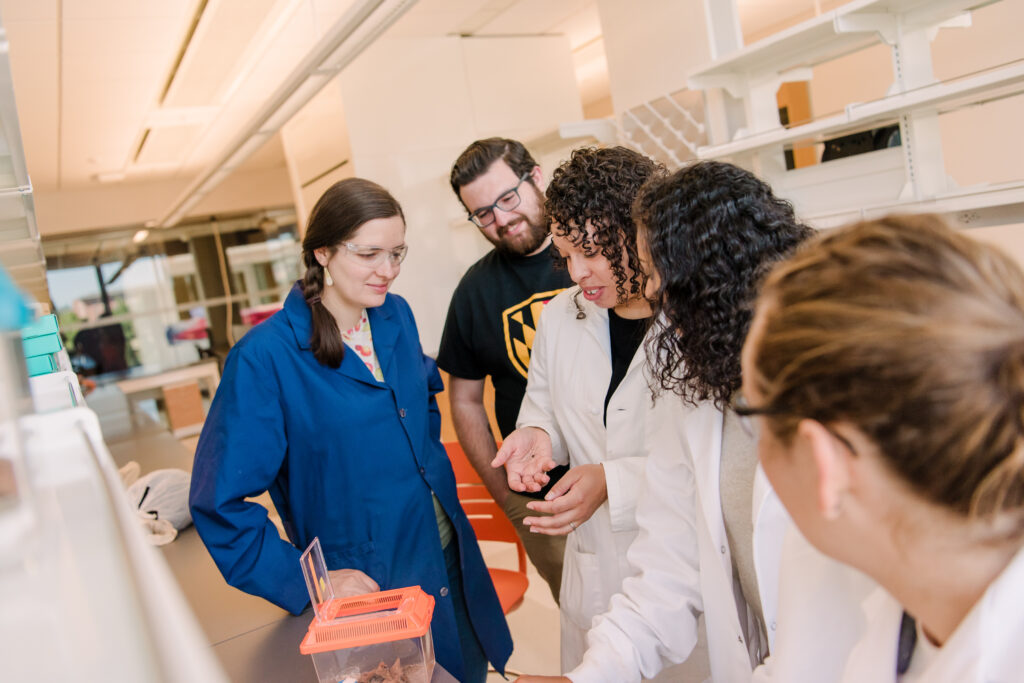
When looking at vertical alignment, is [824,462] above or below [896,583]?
above

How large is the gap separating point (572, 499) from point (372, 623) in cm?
50

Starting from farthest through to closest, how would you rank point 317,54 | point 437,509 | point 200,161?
1. point 200,161
2. point 317,54
3. point 437,509

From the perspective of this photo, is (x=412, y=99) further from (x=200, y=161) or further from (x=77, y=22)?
(x=200, y=161)

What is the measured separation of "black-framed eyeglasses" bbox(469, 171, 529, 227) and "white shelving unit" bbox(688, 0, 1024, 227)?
1150 millimetres

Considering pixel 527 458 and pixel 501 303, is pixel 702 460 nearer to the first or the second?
pixel 527 458

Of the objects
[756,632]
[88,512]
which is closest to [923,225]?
[88,512]

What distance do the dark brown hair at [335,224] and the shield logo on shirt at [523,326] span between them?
503mm

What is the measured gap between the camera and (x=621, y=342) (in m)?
1.68

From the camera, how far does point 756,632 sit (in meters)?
1.28

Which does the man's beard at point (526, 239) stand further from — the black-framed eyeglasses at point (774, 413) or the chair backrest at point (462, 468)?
the black-framed eyeglasses at point (774, 413)

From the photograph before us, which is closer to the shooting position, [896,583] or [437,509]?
[896,583]

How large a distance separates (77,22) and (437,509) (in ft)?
11.1

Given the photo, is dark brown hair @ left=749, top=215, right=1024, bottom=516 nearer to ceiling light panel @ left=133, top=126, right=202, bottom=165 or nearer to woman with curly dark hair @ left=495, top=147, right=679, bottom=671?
woman with curly dark hair @ left=495, top=147, right=679, bottom=671

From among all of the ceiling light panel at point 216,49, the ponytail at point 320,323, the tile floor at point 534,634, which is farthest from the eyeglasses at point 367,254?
the ceiling light panel at point 216,49
